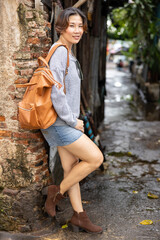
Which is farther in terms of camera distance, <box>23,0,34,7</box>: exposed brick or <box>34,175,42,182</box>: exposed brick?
<box>34,175,42,182</box>: exposed brick

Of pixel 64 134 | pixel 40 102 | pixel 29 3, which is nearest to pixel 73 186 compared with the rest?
pixel 64 134

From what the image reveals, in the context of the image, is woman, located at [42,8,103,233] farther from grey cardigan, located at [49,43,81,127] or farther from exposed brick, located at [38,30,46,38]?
exposed brick, located at [38,30,46,38]

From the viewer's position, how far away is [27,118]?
2.44 metres

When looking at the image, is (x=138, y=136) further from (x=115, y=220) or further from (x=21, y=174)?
(x=21, y=174)

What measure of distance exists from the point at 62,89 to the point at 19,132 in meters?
0.78

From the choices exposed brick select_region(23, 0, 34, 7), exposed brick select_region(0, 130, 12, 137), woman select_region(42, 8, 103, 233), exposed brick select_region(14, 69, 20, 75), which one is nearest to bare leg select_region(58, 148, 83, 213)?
woman select_region(42, 8, 103, 233)

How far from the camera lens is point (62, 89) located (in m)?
2.43

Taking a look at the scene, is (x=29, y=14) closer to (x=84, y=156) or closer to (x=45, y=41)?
(x=45, y=41)

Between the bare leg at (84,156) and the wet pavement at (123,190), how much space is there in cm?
74

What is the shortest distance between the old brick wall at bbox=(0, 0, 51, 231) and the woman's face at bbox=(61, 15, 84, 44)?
0.30m

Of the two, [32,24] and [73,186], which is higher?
[32,24]

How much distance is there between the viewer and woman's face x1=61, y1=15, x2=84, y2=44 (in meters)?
2.51

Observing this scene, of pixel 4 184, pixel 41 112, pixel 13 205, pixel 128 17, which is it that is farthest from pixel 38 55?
pixel 128 17

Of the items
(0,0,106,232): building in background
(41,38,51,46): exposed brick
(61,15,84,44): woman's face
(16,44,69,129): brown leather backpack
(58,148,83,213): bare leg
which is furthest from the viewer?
(58,148,83,213): bare leg
